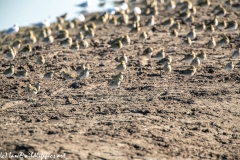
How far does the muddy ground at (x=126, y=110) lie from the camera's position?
1078 centimetres

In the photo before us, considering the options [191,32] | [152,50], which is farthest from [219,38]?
[152,50]

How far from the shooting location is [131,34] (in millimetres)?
22125

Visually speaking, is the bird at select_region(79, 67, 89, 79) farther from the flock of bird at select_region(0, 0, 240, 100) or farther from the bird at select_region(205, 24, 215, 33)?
the bird at select_region(205, 24, 215, 33)

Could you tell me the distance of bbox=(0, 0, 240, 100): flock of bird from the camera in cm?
1655

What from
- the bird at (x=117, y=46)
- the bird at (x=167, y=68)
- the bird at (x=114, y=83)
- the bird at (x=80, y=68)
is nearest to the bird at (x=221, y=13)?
the bird at (x=117, y=46)

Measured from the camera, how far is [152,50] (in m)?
18.4

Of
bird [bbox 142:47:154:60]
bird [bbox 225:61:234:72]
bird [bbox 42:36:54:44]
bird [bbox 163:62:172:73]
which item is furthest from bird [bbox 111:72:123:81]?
bird [bbox 42:36:54:44]

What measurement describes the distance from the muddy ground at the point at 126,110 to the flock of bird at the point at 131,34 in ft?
0.73

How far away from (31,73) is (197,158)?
783 cm

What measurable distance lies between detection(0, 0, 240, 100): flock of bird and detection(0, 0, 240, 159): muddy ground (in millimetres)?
221

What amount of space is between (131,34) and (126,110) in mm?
9287

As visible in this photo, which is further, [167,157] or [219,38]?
[219,38]

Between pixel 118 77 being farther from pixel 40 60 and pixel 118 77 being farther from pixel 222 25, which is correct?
pixel 222 25

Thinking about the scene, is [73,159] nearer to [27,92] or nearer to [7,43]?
[27,92]
